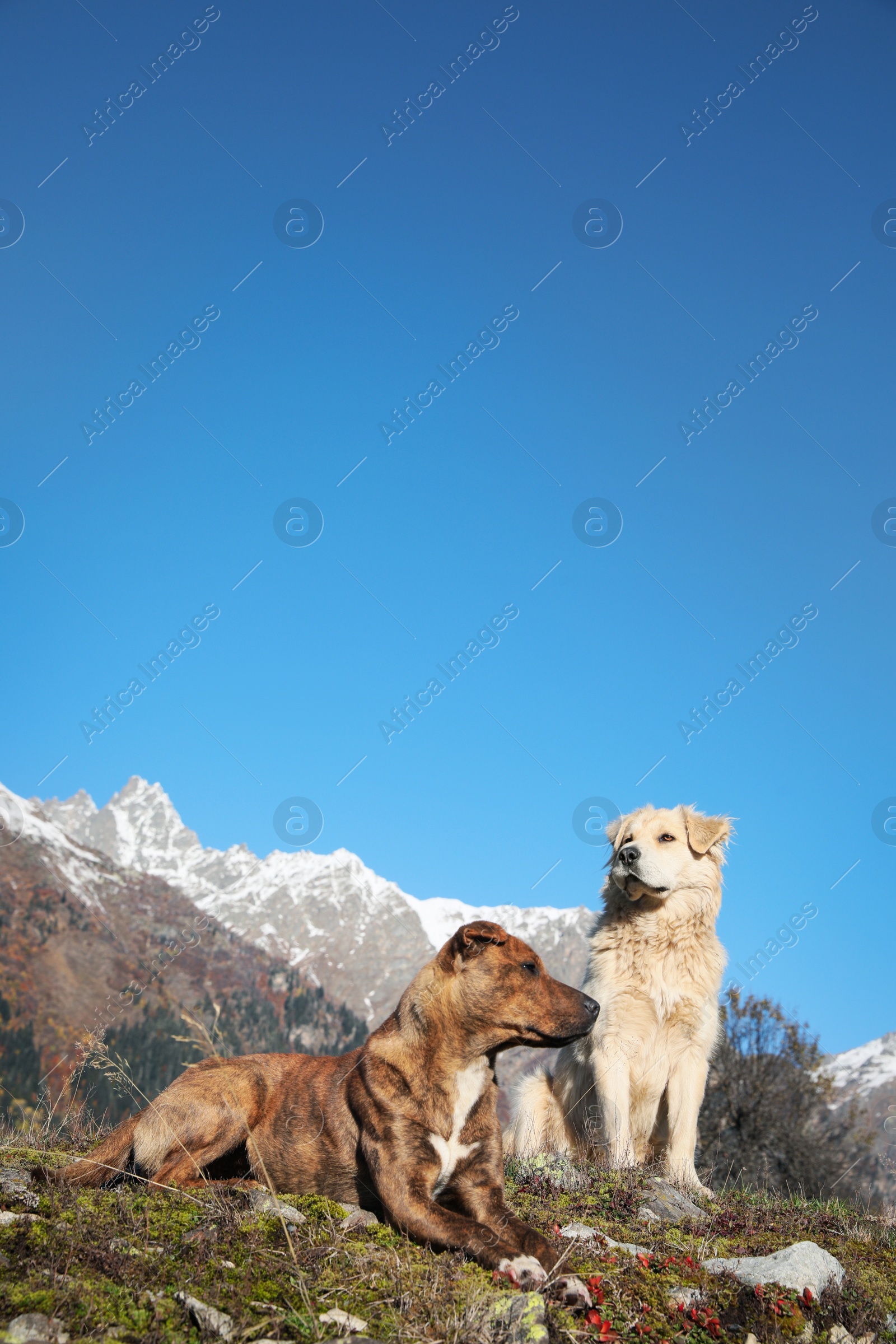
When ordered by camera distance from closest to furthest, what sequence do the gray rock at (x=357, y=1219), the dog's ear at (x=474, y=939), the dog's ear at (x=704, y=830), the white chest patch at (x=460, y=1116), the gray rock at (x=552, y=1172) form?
1. the gray rock at (x=357, y=1219)
2. the white chest patch at (x=460, y=1116)
3. the dog's ear at (x=474, y=939)
4. the gray rock at (x=552, y=1172)
5. the dog's ear at (x=704, y=830)

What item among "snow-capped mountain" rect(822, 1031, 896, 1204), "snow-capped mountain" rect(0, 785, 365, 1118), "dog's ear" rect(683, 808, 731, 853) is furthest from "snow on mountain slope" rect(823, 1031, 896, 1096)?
"dog's ear" rect(683, 808, 731, 853)

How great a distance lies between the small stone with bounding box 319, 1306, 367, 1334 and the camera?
363 centimetres

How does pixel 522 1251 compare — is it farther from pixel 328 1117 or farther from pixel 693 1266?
pixel 328 1117

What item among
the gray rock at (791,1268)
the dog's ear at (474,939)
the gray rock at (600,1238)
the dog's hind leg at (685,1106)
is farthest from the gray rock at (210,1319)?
the dog's hind leg at (685,1106)

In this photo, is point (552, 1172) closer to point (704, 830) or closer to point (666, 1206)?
point (666, 1206)

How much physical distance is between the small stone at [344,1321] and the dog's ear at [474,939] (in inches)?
89.3

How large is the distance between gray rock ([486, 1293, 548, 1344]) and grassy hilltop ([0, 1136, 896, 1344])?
2cm

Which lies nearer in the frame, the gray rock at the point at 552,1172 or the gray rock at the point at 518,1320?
the gray rock at the point at 518,1320

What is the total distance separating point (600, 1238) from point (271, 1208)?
2.01 m

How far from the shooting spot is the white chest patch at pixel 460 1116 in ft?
17.3

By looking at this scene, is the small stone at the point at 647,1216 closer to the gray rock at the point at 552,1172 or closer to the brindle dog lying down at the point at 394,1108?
the gray rock at the point at 552,1172

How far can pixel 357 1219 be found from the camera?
5.12 meters

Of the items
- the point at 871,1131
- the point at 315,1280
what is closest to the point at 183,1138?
the point at 315,1280

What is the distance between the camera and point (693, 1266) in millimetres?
4895
